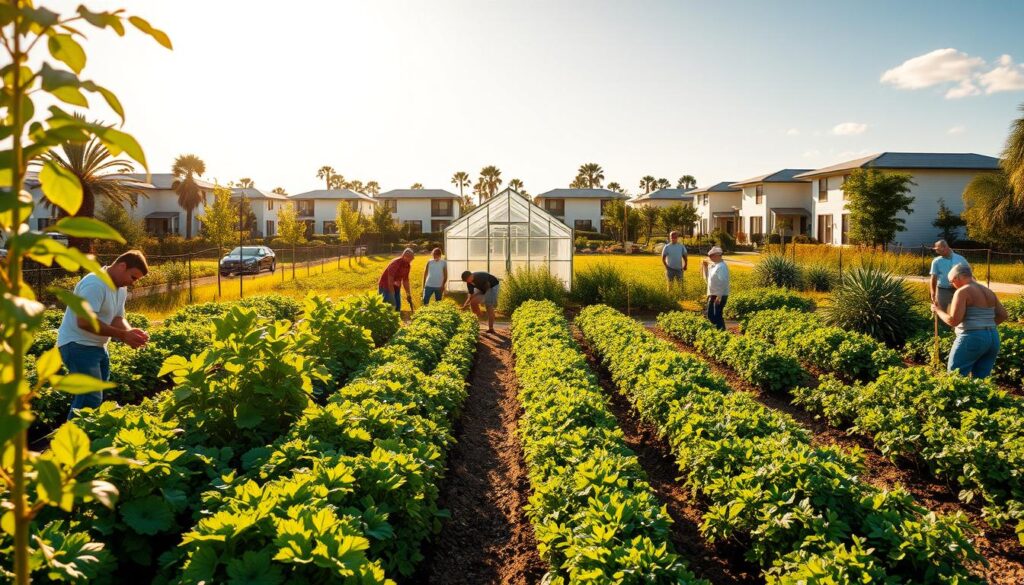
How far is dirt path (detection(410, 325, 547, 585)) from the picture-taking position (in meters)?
5.11

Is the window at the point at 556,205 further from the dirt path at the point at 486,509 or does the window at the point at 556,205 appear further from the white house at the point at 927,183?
the dirt path at the point at 486,509

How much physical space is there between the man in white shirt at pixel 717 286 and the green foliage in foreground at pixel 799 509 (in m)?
6.72

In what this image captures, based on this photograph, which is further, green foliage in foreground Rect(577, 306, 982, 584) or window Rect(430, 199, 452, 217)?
window Rect(430, 199, 452, 217)

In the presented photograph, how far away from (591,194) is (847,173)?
34.7 meters

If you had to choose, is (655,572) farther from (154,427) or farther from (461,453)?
(461,453)

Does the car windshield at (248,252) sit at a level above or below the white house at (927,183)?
below

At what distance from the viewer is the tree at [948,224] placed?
41.6 meters

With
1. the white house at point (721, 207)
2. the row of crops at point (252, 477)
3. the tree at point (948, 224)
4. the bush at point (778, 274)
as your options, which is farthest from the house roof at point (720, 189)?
the row of crops at point (252, 477)

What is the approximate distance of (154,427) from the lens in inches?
185

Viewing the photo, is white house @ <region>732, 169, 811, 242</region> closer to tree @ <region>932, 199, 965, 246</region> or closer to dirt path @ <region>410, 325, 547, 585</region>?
tree @ <region>932, 199, 965, 246</region>

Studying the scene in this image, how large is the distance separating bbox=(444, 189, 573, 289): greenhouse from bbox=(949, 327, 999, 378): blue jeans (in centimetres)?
1406

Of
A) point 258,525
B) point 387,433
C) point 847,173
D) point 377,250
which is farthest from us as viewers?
point 377,250

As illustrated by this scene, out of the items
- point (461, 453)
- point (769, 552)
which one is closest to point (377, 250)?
point (461, 453)

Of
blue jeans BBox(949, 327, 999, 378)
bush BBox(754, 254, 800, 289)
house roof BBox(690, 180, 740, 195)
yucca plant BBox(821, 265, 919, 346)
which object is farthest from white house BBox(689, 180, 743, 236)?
blue jeans BBox(949, 327, 999, 378)
